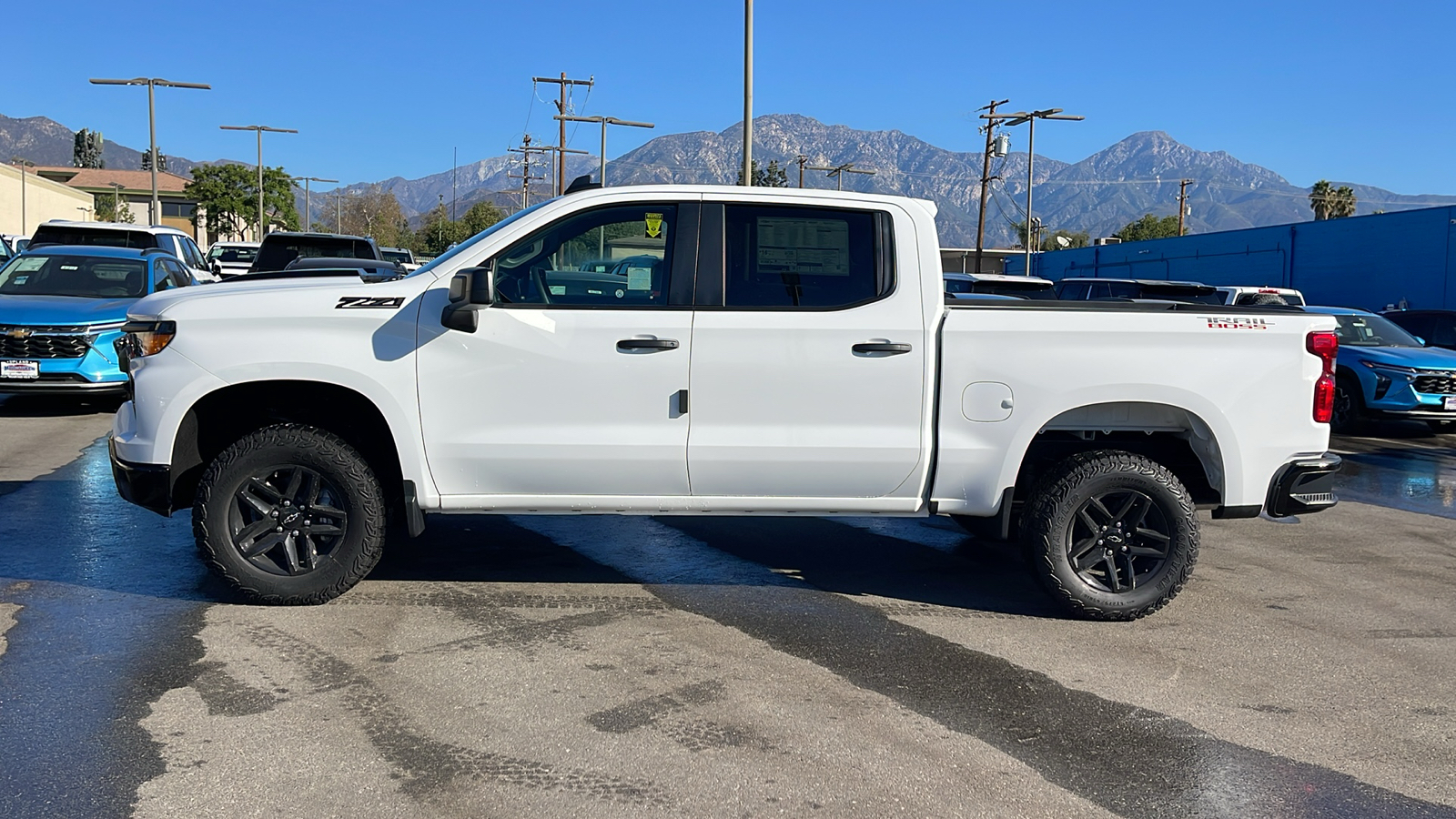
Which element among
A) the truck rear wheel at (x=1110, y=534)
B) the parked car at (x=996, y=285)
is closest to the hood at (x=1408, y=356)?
the parked car at (x=996, y=285)

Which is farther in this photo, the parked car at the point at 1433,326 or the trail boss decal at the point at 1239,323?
the parked car at the point at 1433,326

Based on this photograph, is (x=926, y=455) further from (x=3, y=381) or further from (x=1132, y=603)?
(x=3, y=381)

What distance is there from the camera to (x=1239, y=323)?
5875mm

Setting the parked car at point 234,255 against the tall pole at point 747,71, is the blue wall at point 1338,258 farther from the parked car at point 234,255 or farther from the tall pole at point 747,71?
the parked car at point 234,255

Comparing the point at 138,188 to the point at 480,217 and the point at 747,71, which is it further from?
the point at 747,71

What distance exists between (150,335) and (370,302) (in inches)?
41.6

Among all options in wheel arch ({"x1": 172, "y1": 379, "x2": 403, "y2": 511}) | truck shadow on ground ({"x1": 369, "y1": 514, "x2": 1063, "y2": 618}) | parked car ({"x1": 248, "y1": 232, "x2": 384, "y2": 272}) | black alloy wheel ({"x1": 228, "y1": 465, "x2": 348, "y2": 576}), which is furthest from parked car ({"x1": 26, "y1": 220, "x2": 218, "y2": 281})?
black alloy wheel ({"x1": 228, "y1": 465, "x2": 348, "y2": 576})

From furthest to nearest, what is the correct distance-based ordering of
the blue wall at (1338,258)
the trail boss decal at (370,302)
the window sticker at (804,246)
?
1. the blue wall at (1338,258)
2. the window sticker at (804,246)
3. the trail boss decal at (370,302)

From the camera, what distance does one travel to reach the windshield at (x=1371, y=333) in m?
15.6

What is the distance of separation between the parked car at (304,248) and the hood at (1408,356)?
1495cm

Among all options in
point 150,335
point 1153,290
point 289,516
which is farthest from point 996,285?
point 150,335

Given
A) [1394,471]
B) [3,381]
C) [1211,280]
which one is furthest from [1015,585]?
[1211,280]

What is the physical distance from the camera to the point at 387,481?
6.21 meters

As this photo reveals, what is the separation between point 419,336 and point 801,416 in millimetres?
1823
